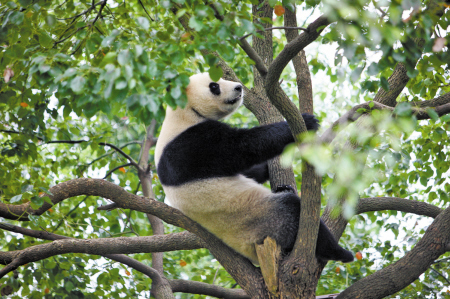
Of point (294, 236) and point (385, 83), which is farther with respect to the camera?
point (294, 236)

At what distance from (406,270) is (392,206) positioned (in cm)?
92

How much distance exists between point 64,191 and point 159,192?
3304 millimetres

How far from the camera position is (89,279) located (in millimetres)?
4949

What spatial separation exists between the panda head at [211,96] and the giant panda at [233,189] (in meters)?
0.36

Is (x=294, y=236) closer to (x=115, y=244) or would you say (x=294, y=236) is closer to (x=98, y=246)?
(x=115, y=244)

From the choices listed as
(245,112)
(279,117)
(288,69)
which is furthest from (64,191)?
(288,69)

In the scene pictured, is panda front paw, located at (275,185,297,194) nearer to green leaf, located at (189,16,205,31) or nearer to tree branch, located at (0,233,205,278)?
tree branch, located at (0,233,205,278)

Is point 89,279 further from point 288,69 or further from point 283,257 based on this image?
point 288,69

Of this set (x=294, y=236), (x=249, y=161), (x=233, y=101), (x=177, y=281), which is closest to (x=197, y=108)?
(x=233, y=101)

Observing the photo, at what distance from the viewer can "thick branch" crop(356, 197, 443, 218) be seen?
13.3 ft

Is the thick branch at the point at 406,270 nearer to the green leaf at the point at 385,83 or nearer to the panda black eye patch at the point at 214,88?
the green leaf at the point at 385,83

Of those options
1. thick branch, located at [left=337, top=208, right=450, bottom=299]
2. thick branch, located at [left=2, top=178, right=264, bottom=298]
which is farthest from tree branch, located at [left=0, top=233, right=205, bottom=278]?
thick branch, located at [left=337, top=208, right=450, bottom=299]

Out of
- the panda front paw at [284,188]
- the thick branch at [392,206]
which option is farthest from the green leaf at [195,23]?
the thick branch at [392,206]

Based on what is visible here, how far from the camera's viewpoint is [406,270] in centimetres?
331
